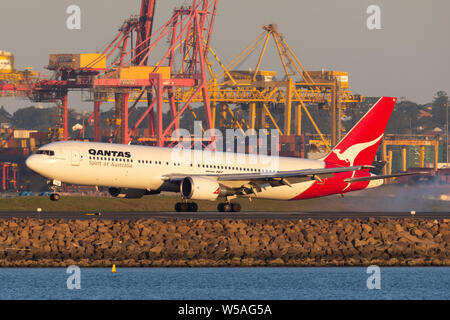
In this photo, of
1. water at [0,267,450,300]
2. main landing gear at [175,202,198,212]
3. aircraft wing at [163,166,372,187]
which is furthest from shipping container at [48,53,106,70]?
water at [0,267,450,300]

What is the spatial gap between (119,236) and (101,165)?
9.90 metres

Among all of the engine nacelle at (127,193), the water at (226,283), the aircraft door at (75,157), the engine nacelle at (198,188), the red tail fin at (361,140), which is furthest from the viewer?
the red tail fin at (361,140)

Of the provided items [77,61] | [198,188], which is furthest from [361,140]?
[77,61]

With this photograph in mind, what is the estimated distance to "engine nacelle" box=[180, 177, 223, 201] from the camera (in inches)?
2277

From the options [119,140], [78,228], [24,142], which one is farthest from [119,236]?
[24,142]

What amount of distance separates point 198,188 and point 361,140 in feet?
50.7

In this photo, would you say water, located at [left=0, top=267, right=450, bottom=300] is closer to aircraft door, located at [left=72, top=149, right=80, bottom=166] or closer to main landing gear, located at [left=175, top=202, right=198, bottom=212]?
aircraft door, located at [left=72, top=149, right=80, bottom=166]

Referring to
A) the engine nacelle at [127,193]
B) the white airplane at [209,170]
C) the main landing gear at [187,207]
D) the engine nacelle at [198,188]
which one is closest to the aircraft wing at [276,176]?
the white airplane at [209,170]

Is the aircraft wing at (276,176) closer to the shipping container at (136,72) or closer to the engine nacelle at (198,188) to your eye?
the engine nacelle at (198,188)

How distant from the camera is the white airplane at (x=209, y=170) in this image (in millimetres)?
57312

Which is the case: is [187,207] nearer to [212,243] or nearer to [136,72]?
[212,243]

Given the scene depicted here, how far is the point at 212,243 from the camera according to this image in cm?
4803

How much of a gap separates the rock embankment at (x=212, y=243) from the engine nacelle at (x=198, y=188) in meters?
6.34

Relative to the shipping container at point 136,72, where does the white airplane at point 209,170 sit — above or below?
below
